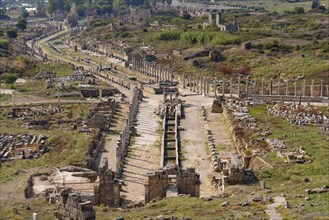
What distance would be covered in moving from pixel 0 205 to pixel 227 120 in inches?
1088

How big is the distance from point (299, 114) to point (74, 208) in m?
34.0

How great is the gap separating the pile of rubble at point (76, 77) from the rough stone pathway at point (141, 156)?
20.6m

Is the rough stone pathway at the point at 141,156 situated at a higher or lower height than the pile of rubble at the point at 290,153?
lower

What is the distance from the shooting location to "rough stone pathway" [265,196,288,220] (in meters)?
22.9

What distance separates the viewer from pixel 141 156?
42688 mm

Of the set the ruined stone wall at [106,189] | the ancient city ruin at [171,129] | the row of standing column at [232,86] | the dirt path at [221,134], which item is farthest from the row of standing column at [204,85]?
the ruined stone wall at [106,189]

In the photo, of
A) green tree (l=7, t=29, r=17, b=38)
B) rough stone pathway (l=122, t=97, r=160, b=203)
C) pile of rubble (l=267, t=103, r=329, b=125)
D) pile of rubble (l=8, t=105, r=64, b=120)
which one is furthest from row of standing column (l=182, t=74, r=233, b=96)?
green tree (l=7, t=29, r=17, b=38)

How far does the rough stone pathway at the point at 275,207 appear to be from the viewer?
75.0 ft

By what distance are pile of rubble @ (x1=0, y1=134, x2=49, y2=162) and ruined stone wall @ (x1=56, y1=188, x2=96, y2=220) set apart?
65.0 feet

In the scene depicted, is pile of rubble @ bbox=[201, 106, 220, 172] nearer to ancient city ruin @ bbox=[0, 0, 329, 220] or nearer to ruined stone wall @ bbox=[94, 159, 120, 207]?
ancient city ruin @ bbox=[0, 0, 329, 220]

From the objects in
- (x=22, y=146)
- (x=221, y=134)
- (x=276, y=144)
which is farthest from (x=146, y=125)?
(x=276, y=144)

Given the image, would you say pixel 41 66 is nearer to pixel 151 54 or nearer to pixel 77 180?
pixel 151 54

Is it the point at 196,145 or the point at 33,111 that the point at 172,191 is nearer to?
the point at 196,145

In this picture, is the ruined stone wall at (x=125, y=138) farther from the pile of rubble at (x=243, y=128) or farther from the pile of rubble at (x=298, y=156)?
the pile of rubble at (x=298, y=156)
